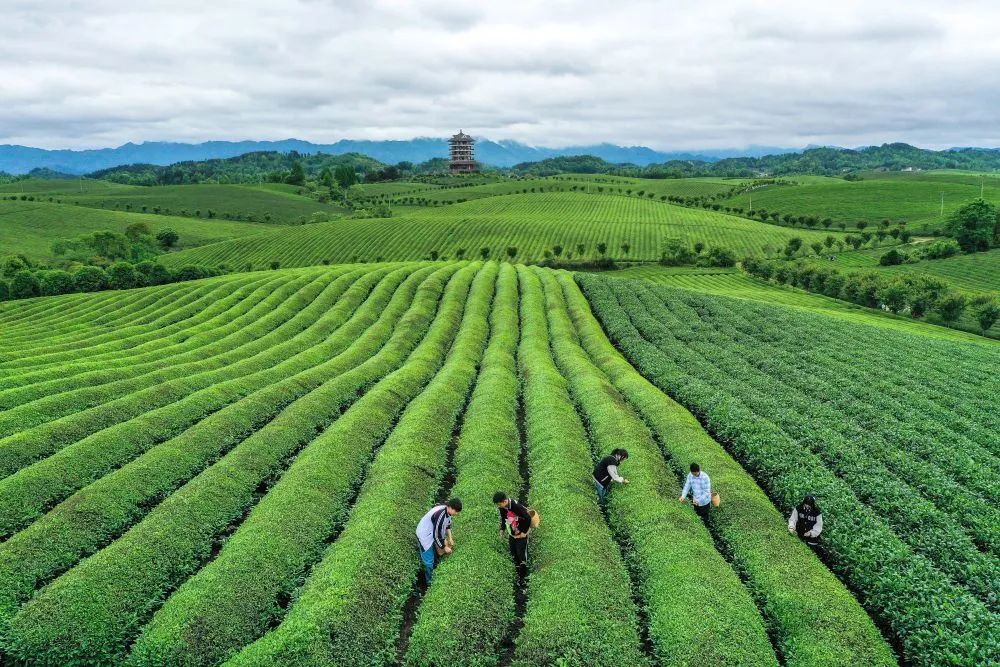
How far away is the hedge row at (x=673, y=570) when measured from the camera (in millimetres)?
13938

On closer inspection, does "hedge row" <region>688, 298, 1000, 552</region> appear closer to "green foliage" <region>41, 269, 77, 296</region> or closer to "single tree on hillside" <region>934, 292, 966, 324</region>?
"single tree on hillside" <region>934, 292, 966, 324</region>

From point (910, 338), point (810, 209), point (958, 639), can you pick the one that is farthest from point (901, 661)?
point (810, 209)

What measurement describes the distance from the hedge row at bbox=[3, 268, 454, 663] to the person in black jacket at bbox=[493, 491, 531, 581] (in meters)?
10.1

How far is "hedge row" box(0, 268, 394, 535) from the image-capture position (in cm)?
2052

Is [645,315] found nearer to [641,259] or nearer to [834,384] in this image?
[834,384]

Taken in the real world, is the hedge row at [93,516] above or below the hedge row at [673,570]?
above

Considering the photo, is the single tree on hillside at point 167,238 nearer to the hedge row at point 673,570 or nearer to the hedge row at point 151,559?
the hedge row at point 151,559

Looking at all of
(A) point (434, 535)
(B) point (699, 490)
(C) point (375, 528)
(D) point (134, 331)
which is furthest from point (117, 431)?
(D) point (134, 331)

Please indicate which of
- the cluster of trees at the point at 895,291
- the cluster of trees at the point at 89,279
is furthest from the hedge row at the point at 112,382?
the cluster of trees at the point at 895,291

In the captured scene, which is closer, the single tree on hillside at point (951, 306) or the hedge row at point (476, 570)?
the hedge row at point (476, 570)

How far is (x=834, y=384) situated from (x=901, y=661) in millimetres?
23199

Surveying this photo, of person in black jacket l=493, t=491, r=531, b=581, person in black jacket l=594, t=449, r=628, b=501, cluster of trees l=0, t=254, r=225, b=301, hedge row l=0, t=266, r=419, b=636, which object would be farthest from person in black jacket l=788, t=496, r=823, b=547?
cluster of trees l=0, t=254, r=225, b=301

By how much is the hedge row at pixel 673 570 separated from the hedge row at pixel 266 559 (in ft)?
34.6

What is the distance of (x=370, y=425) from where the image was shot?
27.6 metres
